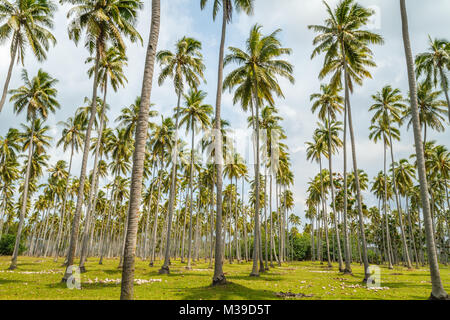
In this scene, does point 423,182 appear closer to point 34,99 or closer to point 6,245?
point 34,99

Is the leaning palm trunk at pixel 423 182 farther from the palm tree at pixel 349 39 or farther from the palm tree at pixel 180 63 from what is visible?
Answer: the palm tree at pixel 180 63

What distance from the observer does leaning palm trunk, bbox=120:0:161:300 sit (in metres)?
7.49

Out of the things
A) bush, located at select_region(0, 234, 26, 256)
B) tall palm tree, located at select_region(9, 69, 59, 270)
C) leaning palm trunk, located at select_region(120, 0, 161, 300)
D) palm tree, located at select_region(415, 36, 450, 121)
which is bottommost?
bush, located at select_region(0, 234, 26, 256)

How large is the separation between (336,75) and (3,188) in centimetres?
5952

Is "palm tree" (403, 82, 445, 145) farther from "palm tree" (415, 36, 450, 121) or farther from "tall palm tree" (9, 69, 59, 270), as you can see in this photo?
"tall palm tree" (9, 69, 59, 270)

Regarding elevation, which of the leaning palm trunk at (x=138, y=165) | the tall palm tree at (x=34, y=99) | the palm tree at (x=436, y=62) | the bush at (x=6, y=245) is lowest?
the bush at (x=6, y=245)

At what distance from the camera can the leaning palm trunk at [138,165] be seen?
7.49 metres

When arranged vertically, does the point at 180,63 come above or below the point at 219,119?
above

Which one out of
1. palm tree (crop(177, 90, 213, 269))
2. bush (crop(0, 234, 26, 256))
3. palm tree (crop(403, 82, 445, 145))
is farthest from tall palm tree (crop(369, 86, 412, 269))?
bush (crop(0, 234, 26, 256))

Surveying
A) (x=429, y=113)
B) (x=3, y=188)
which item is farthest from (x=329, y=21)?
(x=3, y=188)

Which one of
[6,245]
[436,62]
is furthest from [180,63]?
[6,245]

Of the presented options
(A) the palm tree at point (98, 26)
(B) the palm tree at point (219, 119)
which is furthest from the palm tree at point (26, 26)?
(B) the palm tree at point (219, 119)

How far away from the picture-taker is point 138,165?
8.21 metres
